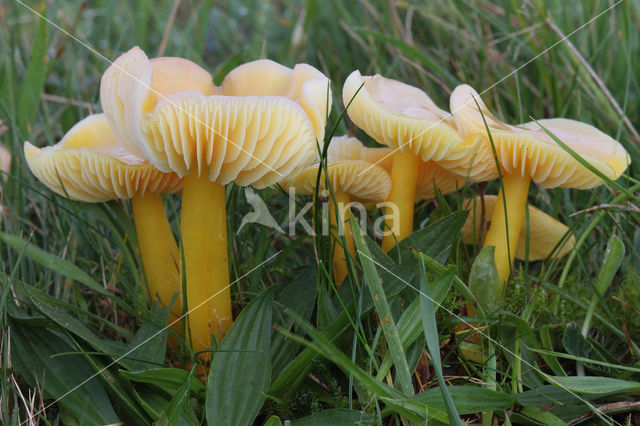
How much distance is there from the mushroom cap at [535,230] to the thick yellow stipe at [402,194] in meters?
0.19

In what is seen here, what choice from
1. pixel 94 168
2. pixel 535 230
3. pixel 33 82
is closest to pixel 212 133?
pixel 94 168

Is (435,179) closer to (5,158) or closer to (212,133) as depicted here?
(212,133)

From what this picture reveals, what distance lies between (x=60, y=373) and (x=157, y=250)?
415 mm

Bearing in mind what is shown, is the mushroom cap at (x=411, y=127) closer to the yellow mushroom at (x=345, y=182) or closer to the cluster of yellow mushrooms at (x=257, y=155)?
the cluster of yellow mushrooms at (x=257, y=155)

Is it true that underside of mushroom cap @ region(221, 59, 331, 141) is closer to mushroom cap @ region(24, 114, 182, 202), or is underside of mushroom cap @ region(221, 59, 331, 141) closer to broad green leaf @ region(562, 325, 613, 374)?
mushroom cap @ region(24, 114, 182, 202)

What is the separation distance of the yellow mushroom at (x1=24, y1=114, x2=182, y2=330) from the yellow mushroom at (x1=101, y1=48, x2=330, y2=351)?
15cm

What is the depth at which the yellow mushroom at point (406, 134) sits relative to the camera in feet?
5.24

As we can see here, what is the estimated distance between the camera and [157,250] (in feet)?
5.70

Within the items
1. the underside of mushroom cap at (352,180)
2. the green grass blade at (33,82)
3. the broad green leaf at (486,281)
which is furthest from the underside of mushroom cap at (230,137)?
the green grass blade at (33,82)

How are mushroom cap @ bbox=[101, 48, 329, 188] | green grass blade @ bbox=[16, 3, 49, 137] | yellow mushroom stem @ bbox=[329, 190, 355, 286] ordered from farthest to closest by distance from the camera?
green grass blade @ bbox=[16, 3, 49, 137] → yellow mushroom stem @ bbox=[329, 190, 355, 286] → mushroom cap @ bbox=[101, 48, 329, 188]

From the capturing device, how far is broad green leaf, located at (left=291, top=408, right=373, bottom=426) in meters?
1.31

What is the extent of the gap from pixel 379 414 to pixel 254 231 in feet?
3.25

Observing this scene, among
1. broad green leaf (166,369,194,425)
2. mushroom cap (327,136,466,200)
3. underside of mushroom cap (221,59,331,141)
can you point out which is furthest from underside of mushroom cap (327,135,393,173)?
broad green leaf (166,369,194,425)

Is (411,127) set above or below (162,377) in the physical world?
above
